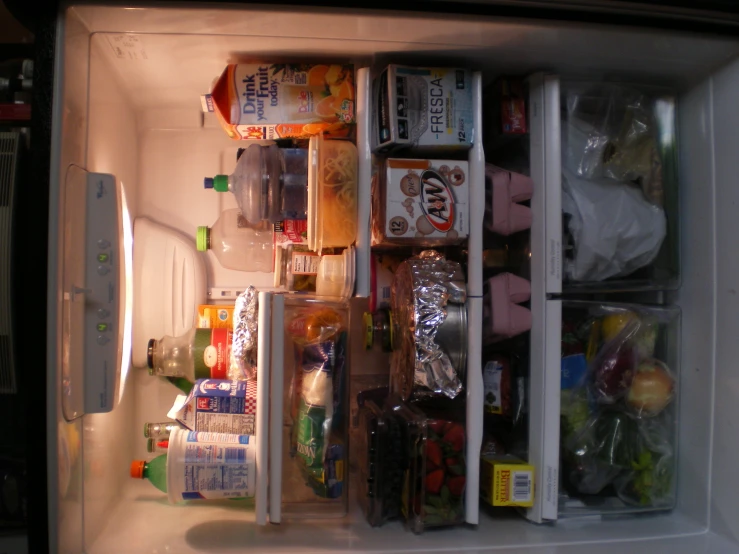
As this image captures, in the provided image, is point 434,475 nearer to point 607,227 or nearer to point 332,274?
point 332,274

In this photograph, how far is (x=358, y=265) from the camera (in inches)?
37.2

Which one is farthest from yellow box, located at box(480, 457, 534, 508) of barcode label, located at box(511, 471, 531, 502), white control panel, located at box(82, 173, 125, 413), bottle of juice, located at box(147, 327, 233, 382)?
white control panel, located at box(82, 173, 125, 413)

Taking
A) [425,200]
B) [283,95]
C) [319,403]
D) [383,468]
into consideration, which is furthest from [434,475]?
[283,95]

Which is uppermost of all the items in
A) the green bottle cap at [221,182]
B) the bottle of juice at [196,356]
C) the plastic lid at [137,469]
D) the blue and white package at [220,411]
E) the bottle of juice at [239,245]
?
the green bottle cap at [221,182]

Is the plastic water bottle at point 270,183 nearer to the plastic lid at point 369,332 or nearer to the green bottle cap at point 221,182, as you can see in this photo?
the green bottle cap at point 221,182

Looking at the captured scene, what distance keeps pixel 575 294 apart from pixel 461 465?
48cm

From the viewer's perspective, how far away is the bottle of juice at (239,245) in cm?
120

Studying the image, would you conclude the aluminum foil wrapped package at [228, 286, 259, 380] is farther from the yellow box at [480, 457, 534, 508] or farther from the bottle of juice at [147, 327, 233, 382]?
the yellow box at [480, 457, 534, 508]

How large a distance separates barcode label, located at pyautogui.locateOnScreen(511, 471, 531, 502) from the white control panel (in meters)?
0.73

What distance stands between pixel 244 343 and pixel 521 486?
598mm

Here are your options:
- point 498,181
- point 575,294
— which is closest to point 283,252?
point 498,181

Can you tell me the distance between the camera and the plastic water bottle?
101cm

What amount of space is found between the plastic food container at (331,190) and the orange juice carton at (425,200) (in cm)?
6

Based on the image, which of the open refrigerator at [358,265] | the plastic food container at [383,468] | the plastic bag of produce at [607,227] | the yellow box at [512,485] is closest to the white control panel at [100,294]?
the open refrigerator at [358,265]
